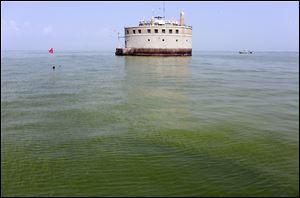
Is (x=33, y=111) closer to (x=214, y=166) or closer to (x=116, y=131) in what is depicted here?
(x=116, y=131)

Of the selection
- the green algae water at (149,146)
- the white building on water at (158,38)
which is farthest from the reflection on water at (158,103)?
the white building on water at (158,38)

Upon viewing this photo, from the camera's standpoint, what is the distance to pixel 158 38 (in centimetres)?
7719

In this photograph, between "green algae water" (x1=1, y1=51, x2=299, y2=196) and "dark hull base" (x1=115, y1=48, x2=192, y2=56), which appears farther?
"dark hull base" (x1=115, y1=48, x2=192, y2=56)

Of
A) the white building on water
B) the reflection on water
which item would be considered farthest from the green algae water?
the white building on water

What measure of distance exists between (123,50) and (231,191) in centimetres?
7756

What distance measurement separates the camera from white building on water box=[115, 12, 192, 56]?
77188 millimetres

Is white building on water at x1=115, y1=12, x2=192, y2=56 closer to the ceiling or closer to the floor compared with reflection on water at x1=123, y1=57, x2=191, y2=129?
closer to the ceiling

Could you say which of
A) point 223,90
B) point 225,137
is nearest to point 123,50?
point 223,90

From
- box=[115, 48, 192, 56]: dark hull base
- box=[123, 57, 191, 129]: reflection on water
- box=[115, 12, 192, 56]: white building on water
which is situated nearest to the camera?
box=[123, 57, 191, 129]: reflection on water

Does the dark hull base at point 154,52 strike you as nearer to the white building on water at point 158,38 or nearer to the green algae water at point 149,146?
the white building on water at point 158,38

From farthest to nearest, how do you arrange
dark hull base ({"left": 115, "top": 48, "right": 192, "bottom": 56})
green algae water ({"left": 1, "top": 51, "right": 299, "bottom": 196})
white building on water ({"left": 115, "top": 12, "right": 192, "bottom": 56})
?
dark hull base ({"left": 115, "top": 48, "right": 192, "bottom": 56}) → white building on water ({"left": 115, "top": 12, "right": 192, "bottom": 56}) → green algae water ({"left": 1, "top": 51, "right": 299, "bottom": 196})

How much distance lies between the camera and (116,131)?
604 inches

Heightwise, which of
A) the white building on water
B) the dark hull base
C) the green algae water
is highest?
the white building on water

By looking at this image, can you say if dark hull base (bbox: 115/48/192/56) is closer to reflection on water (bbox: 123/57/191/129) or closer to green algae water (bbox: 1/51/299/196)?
reflection on water (bbox: 123/57/191/129)
